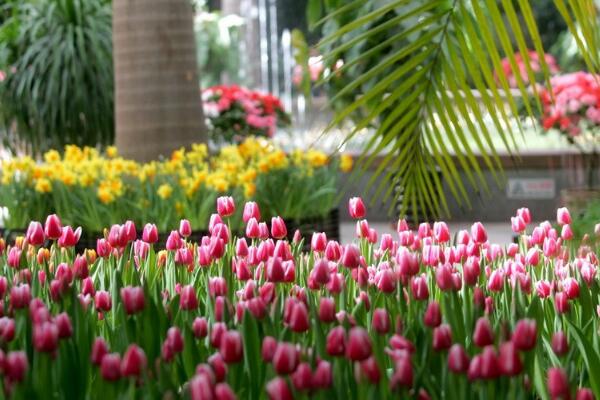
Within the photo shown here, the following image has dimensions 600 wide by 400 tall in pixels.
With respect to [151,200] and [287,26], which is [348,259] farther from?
[287,26]

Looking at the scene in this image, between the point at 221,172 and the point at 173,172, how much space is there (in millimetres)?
372

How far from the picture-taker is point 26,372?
1.44 metres

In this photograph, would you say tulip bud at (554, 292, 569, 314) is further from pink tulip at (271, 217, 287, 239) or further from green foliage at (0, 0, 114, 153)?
green foliage at (0, 0, 114, 153)

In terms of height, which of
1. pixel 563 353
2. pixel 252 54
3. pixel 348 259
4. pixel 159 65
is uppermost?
pixel 252 54

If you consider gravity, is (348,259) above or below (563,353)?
above

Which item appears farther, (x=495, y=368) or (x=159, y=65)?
(x=159, y=65)

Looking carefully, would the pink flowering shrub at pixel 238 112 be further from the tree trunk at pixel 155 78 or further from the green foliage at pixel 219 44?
the green foliage at pixel 219 44

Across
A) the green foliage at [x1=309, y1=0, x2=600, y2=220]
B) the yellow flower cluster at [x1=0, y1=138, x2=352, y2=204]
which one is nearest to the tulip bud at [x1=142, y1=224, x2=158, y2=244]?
the green foliage at [x1=309, y1=0, x2=600, y2=220]

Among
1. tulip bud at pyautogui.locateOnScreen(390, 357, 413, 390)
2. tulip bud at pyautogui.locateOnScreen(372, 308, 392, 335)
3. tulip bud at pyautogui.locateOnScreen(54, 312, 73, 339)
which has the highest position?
tulip bud at pyautogui.locateOnScreen(54, 312, 73, 339)

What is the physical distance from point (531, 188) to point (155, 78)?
528 cm

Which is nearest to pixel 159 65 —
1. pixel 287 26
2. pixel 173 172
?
pixel 173 172

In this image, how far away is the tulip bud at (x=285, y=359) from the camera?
4.36ft

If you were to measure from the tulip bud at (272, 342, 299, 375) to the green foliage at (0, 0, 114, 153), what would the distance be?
7.84 m

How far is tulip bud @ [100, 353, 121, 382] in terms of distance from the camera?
1.40 m
